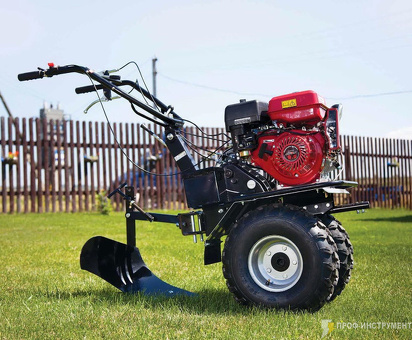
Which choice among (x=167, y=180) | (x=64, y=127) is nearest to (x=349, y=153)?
(x=167, y=180)

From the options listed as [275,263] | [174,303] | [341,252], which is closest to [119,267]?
[174,303]

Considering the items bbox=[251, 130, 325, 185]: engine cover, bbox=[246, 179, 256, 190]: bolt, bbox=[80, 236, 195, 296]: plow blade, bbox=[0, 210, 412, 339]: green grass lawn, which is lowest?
bbox=[0, 210, 412, 339]: green grass lawn

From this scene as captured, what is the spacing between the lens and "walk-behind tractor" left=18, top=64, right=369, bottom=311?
3.68 m

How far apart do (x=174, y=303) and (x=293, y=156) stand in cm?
145

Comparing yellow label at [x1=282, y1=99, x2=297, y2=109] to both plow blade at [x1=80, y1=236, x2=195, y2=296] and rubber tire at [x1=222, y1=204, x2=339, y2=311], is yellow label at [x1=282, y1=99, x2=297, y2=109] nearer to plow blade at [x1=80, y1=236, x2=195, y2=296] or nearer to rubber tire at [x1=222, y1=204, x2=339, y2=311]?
rubber tire at [x1=222, y1=204, x2=339, y2=311]

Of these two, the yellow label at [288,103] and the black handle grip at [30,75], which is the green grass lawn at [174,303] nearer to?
the yellow label at [288,103]

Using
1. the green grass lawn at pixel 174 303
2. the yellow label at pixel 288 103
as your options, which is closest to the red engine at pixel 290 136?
the yellow label at pixel 288 103

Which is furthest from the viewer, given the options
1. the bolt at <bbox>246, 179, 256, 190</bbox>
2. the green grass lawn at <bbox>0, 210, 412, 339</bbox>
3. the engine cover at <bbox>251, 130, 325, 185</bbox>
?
the bolt at <bbox>246, 179, 256, 190</bbox>

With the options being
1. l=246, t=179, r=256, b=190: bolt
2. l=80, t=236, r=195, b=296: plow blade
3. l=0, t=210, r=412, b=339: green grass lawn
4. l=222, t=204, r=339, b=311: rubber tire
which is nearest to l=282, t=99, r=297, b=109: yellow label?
l=246, t=179, r=256, b=190: bolt

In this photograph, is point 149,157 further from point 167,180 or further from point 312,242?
point 312,242

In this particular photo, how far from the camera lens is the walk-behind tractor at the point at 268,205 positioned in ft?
12.1

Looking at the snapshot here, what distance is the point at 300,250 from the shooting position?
367 cm

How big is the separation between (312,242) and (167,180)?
11.6 meters

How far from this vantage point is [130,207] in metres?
4.92
